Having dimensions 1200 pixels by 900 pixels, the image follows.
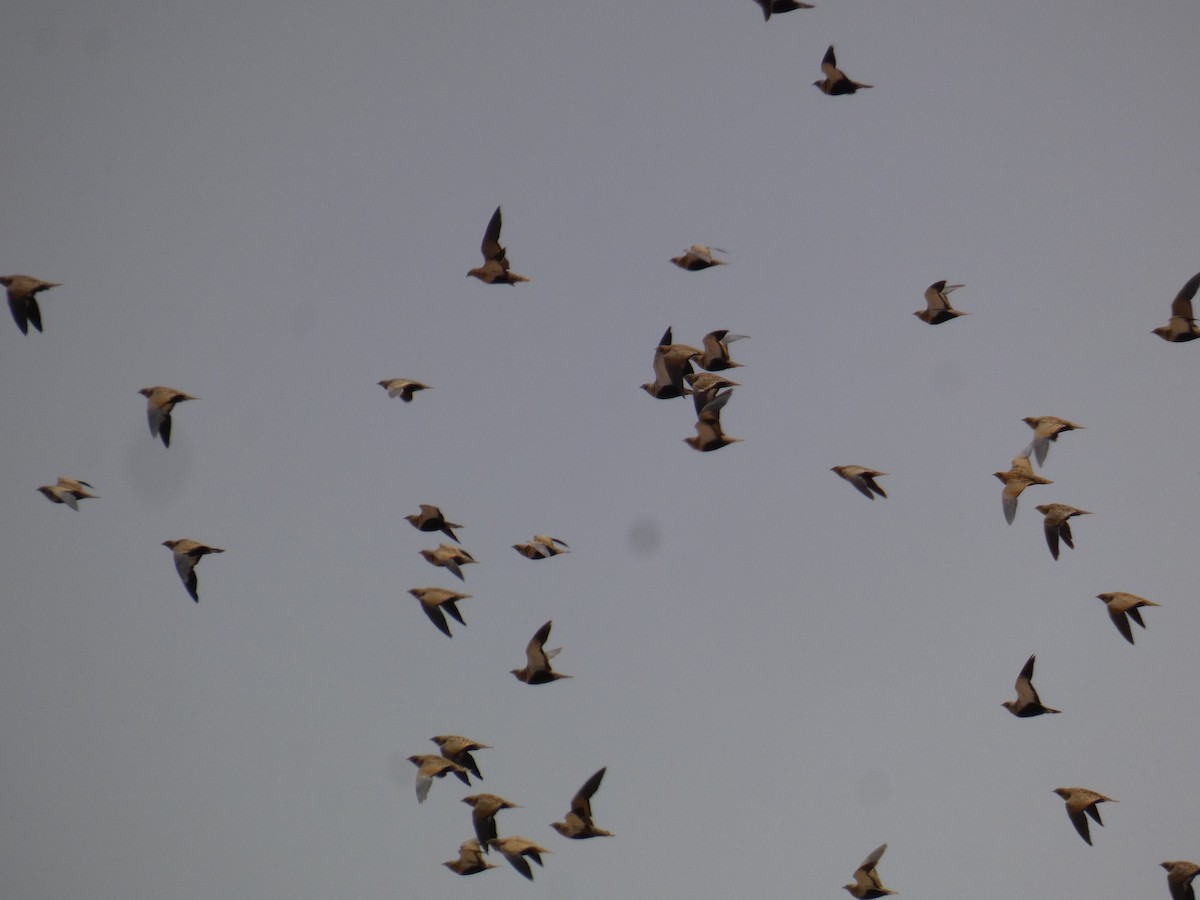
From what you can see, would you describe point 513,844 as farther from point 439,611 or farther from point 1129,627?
point 1129,627

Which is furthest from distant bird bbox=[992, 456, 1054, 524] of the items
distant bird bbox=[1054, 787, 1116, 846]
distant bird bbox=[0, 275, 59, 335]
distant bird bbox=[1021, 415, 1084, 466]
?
distant bird bbox=[0, 275, 59, 335]

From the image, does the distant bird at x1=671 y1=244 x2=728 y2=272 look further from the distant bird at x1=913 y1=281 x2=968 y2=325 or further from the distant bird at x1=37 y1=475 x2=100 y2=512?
the distant bird at x1=37 y1=475 x2=100 y2=512

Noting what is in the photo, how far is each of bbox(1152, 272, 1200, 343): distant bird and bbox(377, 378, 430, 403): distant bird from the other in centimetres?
1673

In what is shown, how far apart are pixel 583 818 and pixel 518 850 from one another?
153cm

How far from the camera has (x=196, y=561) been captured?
2942 centimetres

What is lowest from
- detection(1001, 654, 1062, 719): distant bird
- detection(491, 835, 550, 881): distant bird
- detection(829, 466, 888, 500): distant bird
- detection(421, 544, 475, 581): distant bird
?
detection(491, 835, 550, 881): distant bird

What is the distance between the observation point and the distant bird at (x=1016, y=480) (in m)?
31.0

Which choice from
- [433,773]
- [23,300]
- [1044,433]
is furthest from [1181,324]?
[23,300]

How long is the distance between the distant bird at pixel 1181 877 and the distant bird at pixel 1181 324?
11200mm

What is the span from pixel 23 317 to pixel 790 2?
56.0ft

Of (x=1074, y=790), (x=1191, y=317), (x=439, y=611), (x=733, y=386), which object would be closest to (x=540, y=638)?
(x=439, y=611)

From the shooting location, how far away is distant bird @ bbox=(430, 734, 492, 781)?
100 ft

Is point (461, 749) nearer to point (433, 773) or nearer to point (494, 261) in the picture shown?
point (433, 773)

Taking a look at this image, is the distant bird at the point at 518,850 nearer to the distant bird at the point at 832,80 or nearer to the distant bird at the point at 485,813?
the distant bird at the point at 485,813
